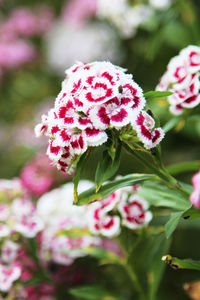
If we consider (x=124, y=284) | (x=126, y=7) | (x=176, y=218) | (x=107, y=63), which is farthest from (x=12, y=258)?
(x=126, y=7)

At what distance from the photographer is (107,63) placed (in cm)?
95

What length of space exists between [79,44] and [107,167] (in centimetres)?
219

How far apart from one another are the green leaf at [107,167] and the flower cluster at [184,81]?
0.26 meters

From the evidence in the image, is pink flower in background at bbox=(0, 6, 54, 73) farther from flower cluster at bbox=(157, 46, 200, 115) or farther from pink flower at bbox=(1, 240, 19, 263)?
flower cluster at bbox=(157, 46, 200, 115)

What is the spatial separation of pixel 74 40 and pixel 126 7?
1080 millimetres

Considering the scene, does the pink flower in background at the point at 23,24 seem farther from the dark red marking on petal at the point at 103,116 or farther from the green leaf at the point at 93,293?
the dark red marking on petal at the point at 103,116

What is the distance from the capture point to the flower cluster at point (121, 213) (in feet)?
3.89

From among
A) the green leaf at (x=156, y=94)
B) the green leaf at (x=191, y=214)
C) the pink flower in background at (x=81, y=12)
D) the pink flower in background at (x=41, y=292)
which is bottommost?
the pink flower in background at (x=41, y=292)

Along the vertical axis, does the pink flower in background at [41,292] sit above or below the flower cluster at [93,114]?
below

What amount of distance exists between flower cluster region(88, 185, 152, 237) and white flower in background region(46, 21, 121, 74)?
151 cm

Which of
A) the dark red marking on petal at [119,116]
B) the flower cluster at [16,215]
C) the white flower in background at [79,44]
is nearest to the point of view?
the dark red marking on petal at [119,116]

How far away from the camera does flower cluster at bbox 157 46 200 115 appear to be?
109cm

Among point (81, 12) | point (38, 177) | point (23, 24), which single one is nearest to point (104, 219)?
point (38, 177)

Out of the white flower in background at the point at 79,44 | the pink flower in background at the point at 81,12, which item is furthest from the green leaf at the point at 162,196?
the pink flower in background at the point at 81,12
